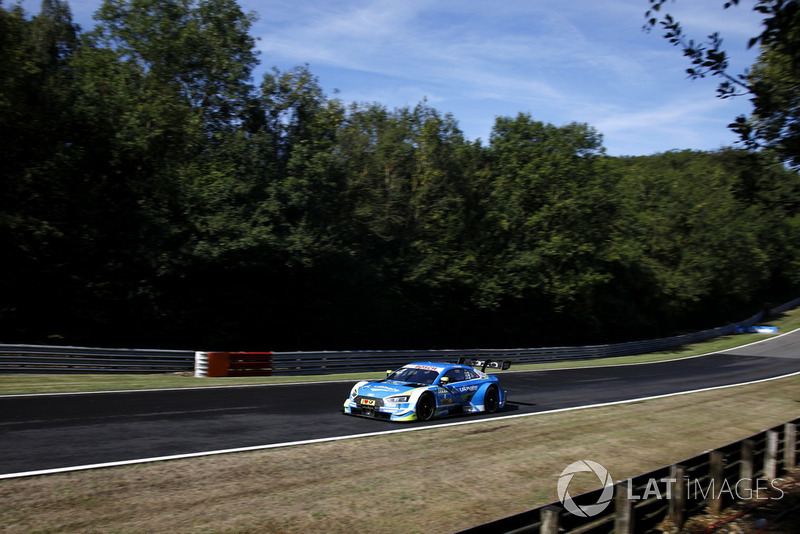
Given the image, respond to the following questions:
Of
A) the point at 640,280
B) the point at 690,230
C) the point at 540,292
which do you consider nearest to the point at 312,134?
the point at 540,292

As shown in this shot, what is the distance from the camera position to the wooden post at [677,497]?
8.15 meters

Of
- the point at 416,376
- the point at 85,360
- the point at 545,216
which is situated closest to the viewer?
the point at 416,376

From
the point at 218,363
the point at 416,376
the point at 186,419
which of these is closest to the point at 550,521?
the point at 186,419

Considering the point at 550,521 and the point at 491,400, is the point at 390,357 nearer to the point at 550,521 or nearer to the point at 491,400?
the point at 491,400

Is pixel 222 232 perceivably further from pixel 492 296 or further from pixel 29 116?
pixel 492 296

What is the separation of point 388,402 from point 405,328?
2713cm

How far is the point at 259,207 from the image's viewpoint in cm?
3122

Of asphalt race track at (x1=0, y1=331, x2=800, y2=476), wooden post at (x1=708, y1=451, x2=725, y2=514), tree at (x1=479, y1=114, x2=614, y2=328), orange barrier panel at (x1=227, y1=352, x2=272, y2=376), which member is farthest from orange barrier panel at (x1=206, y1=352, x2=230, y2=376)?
tree at (x1=479, y1=114, x2=614, y2=328)

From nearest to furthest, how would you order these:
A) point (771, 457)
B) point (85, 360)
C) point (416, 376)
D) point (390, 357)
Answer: point (771, 457) < point (416, 376) < point (85, 360) < point (390, 357)

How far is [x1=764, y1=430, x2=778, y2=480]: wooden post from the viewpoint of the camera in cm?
1101

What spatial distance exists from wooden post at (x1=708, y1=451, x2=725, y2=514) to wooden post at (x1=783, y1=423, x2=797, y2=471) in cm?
312

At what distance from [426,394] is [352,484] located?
18.7ft

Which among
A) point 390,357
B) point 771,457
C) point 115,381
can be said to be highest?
point 115,381

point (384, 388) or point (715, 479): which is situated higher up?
point (384, 388)
